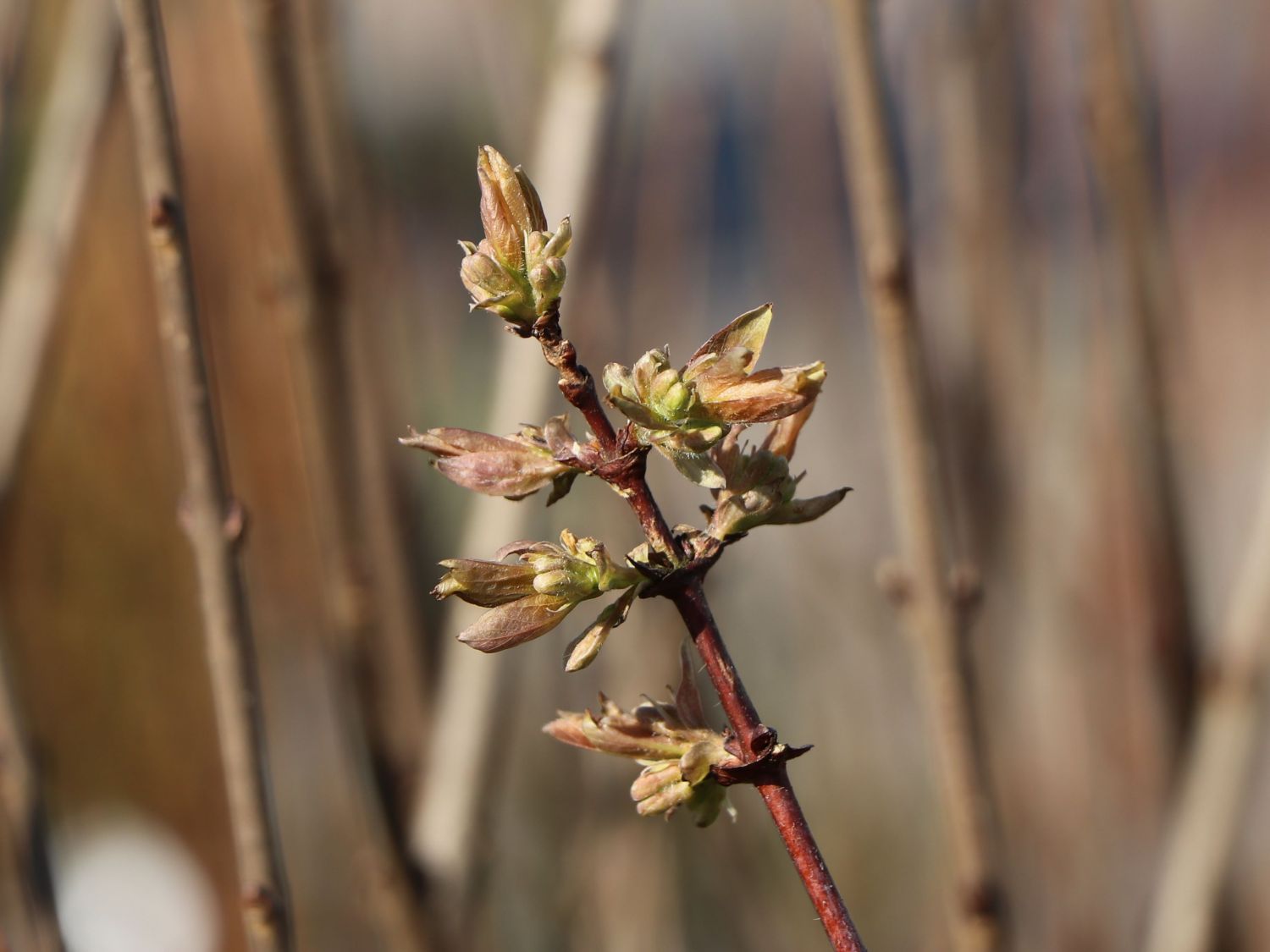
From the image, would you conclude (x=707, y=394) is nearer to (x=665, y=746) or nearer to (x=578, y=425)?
(x=665, y=746)

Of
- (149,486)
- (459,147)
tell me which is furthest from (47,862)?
(459,147)

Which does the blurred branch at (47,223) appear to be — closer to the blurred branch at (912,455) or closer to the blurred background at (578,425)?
the blurred background at (578,425)

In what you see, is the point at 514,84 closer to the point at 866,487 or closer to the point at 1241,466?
the point at 866,487

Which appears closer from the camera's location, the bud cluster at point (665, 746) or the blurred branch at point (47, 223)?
the bud cluster at point (665, 746)

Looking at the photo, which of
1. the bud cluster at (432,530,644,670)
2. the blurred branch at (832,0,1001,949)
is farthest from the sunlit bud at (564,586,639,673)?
the blurred branch at (832,0,1001,949)

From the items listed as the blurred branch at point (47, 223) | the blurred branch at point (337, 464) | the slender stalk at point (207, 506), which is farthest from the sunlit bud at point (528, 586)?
the blurred branch at point (47, 223)

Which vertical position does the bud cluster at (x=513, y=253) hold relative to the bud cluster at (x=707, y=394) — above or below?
above

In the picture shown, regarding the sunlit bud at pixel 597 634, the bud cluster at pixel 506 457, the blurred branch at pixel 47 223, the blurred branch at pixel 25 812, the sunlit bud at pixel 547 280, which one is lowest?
the blurred branch at pixel 25 812
